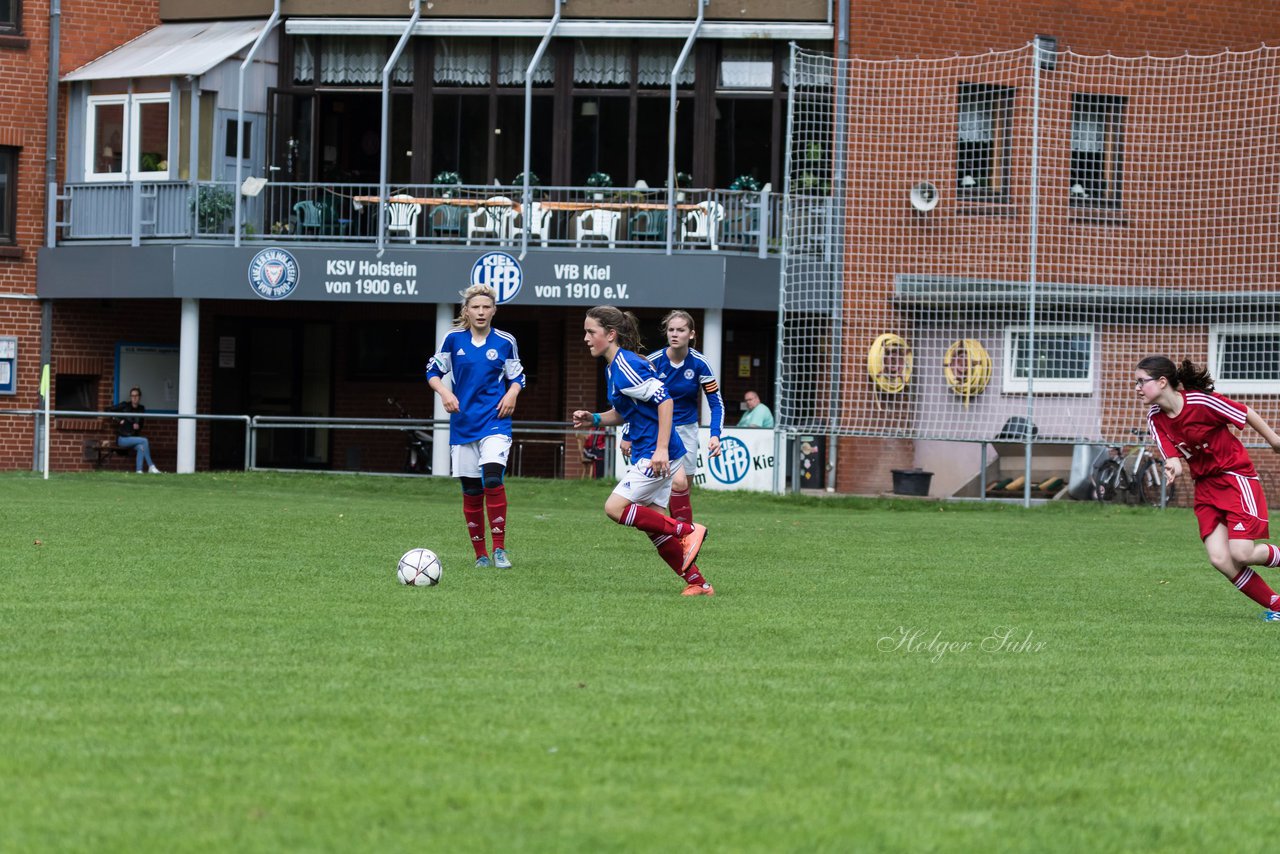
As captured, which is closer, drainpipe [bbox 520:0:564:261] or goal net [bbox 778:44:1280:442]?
goal net [bbox 778:44:1280:442]

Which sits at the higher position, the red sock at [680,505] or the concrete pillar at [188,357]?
the concrete pillar at [188,357]

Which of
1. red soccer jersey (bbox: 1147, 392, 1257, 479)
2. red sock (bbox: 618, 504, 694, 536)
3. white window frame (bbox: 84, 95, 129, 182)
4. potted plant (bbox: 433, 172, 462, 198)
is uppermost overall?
white window frame (bbox: 84, 95, 129, 182)

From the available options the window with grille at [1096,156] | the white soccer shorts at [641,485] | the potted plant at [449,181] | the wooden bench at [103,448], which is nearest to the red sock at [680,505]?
the white soccer shorts at [641,485]

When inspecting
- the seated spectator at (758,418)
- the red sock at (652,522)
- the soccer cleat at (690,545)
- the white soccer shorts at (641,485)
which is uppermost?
the seated spectator at (758,418)

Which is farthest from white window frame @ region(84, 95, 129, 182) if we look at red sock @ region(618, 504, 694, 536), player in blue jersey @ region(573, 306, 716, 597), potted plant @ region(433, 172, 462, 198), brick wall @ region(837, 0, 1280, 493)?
red sock @ region(618, 504, 694, 536)

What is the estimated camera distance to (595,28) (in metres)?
28.8

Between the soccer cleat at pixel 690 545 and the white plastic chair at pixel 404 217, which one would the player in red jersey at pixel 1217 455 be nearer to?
the soccer cleat at pixel 690 545

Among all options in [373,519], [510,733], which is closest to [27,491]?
[373,519]

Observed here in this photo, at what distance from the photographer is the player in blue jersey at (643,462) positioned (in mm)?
11008

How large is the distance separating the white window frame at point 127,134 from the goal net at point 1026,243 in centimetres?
988

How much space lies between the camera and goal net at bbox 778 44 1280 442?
24328 millimetres

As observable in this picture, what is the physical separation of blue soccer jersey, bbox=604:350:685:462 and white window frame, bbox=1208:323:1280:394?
46.4 ft

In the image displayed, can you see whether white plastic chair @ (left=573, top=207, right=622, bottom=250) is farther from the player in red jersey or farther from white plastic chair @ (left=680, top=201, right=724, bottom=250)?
the player in red jersey

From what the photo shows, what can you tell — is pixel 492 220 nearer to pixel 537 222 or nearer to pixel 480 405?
pixel 537 222
